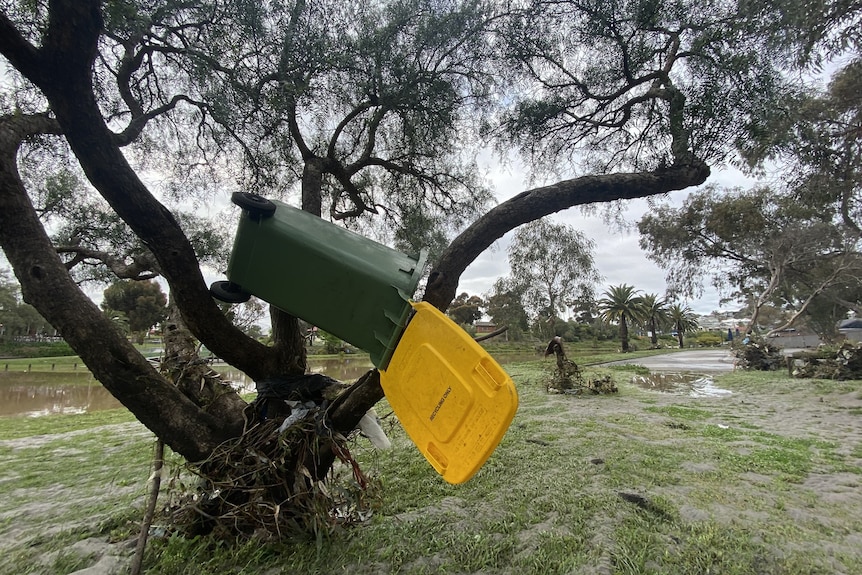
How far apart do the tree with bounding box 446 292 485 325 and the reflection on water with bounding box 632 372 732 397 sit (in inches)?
1052

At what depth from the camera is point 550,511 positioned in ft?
8.11

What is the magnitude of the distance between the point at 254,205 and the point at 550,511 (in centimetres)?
249

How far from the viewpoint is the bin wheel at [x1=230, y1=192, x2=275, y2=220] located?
1.69 metres

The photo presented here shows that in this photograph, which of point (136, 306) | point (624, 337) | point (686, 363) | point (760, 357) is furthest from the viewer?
point (624, 337)

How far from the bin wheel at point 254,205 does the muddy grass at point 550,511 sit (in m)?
1.63

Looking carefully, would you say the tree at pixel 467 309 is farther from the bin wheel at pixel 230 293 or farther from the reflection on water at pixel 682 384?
the bin wheel at pixel 230 293

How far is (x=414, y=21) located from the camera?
12.7 ft

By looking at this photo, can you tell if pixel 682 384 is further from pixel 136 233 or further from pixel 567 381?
pixel 136 233

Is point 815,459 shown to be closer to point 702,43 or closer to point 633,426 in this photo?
point 633,426

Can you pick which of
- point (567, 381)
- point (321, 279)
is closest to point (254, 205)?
point (321, 279)

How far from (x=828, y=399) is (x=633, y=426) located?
531 centimetres

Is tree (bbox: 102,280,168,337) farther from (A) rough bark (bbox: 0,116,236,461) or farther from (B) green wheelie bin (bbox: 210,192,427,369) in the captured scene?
(B) green wheelie bin (bbox: 210,192,427,369)

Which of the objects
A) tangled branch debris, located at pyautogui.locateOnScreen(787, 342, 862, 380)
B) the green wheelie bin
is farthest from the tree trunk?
the green wheelie bin

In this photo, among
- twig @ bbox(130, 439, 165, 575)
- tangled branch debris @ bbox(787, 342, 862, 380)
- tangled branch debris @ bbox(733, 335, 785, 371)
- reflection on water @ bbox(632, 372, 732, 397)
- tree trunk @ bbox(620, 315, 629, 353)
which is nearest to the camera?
twig @ bbox(130, 439, 165, 575)
